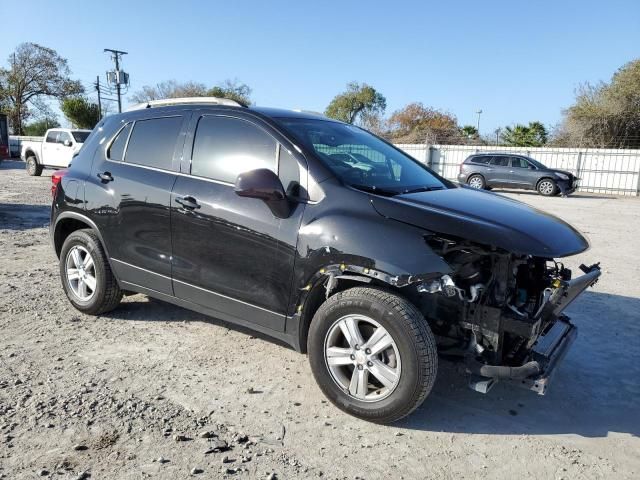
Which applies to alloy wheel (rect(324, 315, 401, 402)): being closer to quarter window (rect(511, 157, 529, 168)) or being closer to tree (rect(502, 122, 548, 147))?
quarter window (rect(511, 157, 529, 168))

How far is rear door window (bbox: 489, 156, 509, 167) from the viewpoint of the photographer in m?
20.2

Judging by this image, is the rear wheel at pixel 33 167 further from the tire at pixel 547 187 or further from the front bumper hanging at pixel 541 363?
the front bumper hanging at pixel 541 363

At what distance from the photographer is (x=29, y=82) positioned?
49.5m

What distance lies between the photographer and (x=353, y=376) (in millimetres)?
3033

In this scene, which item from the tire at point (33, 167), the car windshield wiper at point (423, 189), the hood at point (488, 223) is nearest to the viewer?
the hood at point (488, 223)

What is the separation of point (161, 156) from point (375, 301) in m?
2.20

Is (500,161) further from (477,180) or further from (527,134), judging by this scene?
(527,134)

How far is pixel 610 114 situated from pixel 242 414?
32.6m

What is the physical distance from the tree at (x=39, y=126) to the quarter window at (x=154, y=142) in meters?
56.3

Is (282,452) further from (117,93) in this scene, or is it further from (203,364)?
(117,93)

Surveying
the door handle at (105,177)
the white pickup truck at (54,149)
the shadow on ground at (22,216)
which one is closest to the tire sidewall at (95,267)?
the door handle at (105,177)

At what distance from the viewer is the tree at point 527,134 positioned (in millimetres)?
36419

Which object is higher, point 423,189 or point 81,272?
point 423,189

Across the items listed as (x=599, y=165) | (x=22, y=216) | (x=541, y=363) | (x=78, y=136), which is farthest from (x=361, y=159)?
(x=599, y=165)
